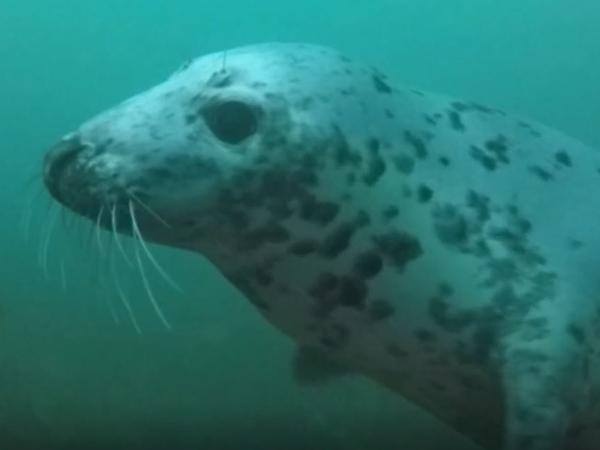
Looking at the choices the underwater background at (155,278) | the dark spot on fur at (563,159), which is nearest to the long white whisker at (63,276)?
the underwater background at (155,278)

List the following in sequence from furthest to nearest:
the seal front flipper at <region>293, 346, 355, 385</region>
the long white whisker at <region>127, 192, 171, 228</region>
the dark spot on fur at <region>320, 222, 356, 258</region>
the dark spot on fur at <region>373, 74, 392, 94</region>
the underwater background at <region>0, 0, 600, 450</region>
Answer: the underwater background at <region>0, 0, 600, 450</region> < the seal front flipper at <region>293, 346, 355, 385</region> < the dark spot on fur at <region>373, 74, 392, 94</region> < the dark spot on fur at <region>320, 222, 356, 258</region> < the long white whisker at <region>127, 192, 171, 228</region>

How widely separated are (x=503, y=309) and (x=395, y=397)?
0.85m

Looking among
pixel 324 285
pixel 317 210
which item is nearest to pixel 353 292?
pixel 324 285

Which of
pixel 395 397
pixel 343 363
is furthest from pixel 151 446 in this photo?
pixel 343 363

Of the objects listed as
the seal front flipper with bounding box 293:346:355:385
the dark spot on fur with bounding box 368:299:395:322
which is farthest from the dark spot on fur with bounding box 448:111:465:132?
the seal front flipper with bounding box 293:346:355:385

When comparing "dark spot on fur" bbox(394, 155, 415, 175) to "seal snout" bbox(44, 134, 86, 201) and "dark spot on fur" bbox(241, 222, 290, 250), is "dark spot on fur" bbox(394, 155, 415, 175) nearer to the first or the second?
"dark spot on fur" bbox(241, 222, 290, 250)

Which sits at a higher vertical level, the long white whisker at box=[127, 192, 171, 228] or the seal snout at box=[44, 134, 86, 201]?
the seal snout at box=[44, 134, 86, 201]

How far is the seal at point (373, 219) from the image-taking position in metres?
1.87

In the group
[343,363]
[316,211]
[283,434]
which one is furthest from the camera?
[283,434]

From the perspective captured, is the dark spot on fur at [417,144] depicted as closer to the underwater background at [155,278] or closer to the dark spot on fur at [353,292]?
the dark spot on fur at [353,292]

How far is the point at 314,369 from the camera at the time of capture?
235cm

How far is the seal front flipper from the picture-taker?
7.61ft

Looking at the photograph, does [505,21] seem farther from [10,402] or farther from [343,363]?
[10,402]

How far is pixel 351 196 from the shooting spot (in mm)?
1938
